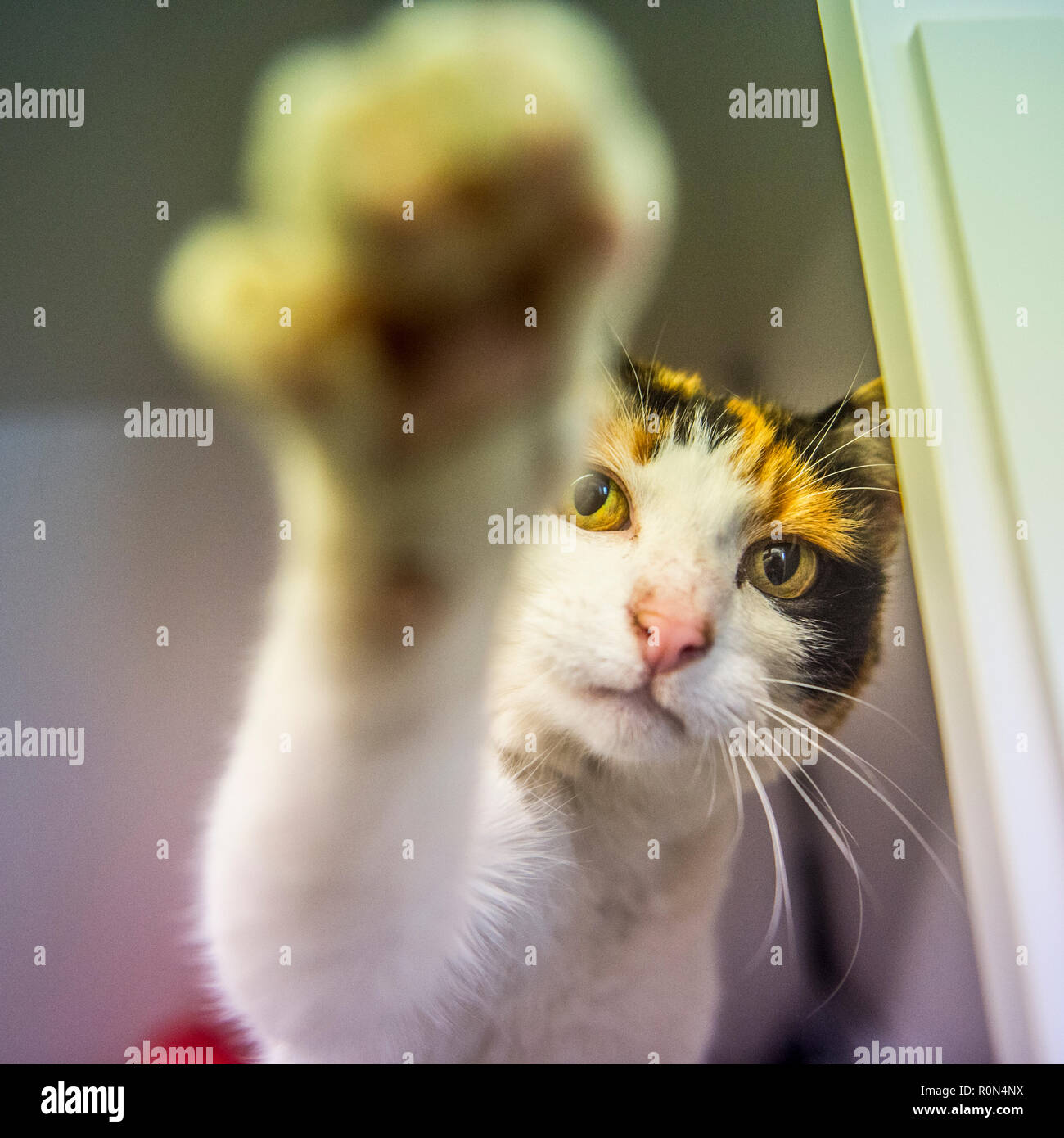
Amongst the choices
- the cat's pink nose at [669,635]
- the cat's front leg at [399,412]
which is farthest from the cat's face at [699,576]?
the cat's front leg at [399,412]

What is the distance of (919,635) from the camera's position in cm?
63

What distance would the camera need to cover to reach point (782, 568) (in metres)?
0.60

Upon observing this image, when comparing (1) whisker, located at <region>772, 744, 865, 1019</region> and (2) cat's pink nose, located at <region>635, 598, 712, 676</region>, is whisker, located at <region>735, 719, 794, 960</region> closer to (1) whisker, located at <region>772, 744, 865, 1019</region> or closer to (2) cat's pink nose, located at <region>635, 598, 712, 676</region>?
(1) whisker, located at <region>772, 744, 865, 1019</region>

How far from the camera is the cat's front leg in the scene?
36 centimetres

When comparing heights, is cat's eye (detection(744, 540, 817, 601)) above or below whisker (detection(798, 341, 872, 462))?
below

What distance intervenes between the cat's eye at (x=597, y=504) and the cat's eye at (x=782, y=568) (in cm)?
10

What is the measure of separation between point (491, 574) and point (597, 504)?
199 millimetres

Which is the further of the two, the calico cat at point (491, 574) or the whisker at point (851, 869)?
the whisker at point (851, 869)

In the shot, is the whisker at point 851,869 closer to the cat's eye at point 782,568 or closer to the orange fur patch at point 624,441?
the cat's eye at point 782,568

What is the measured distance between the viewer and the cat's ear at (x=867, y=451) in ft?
2.07

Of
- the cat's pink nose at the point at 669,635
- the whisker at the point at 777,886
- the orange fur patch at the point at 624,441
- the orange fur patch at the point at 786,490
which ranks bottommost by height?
the whisker at the point at 777,886

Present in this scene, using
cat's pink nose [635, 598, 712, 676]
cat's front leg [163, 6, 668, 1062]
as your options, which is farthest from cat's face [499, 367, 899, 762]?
cat's front leg [163, 6, 668, 1062]

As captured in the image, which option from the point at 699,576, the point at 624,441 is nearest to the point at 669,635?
the point at 699,576
